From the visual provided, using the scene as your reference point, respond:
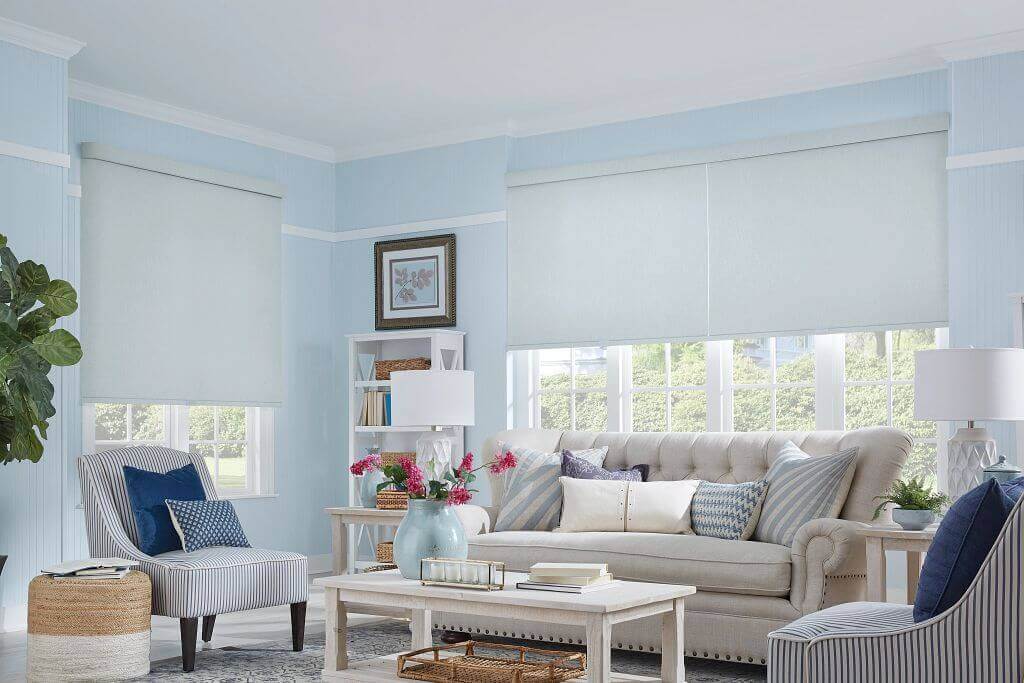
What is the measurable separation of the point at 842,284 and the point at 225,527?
3209 millimetres

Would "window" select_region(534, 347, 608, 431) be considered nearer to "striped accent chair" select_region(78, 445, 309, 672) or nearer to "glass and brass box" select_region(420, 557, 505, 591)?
"striped accent chair" select_region(78, 445, 309, 672)

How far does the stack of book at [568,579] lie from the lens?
367 cm

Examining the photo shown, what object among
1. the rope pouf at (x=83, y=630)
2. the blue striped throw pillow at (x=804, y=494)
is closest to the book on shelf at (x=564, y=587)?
the blue striped throw pillow at (x=804, y=494)

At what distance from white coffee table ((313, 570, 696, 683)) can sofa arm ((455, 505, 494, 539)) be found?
947mm

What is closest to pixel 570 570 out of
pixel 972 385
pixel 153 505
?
pixel 972 385

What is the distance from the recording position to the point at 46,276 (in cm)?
469

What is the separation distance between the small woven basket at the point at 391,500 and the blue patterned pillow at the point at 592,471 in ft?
2.96

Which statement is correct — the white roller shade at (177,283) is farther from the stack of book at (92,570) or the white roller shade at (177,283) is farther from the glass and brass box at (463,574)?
the glass and brass box at (463,574)

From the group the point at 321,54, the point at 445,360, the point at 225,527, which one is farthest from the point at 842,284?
the point at 225,527

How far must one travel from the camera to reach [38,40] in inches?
208

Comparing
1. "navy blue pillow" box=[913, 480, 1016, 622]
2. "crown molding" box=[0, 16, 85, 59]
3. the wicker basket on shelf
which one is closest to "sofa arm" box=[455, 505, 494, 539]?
the wicker basket on shelf

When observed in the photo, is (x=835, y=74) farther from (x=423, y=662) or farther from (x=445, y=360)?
(x=423, y=662)

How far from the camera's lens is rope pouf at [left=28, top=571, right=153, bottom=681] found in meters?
4.16

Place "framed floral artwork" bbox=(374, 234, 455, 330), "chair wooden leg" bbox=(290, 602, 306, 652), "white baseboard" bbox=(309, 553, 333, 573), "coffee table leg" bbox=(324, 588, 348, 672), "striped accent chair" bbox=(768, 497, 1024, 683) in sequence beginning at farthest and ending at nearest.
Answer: "white baseboard" bbox=(309, 553, 333, 573)
"framed floral artwork" bbox=(374, 234, 455, 330)
"chair wooden leg" bbox=(290, 602, 306, 652)
"coffee table leg" bbox=(324, 588, 348, 672)
"striped accent chair" bbox=(768, 497, 1024, 683)
